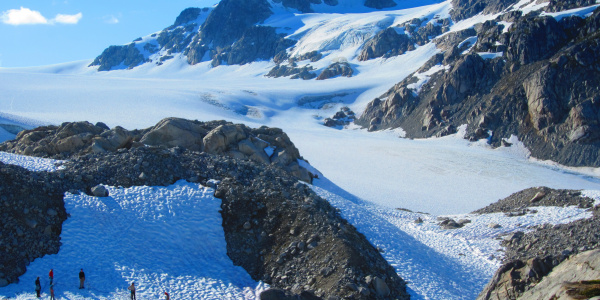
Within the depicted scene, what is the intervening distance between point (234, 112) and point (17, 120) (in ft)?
149

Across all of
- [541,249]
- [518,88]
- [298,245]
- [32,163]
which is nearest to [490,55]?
[518,88]

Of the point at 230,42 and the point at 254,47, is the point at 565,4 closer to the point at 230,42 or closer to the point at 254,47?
the point at 254,47

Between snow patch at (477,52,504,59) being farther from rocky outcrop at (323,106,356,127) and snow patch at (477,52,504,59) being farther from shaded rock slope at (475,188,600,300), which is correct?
shaded rock slope at (475,188,600,300)

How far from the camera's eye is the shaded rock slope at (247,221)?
12.9m

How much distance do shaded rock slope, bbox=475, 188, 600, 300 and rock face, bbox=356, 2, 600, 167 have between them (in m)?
35.0

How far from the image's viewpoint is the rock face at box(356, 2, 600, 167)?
183ft

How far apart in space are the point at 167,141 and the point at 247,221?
12.7 m

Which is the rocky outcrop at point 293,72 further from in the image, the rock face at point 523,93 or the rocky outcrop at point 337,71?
the rock face at point 523,93

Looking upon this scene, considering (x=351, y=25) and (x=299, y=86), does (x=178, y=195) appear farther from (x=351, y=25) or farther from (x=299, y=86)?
(x=351, y=25)

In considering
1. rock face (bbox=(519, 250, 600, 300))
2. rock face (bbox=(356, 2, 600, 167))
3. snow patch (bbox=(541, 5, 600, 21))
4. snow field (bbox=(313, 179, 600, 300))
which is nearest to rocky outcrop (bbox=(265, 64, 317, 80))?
rock face (bbox=(356, 2, 600, 167))

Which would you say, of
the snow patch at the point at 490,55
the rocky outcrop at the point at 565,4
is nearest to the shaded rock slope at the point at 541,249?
the snow patch at the point at 490,55

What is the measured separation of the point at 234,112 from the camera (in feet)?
294

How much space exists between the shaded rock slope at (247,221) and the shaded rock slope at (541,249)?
151 inches

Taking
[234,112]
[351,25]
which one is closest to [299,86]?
[234,112]
